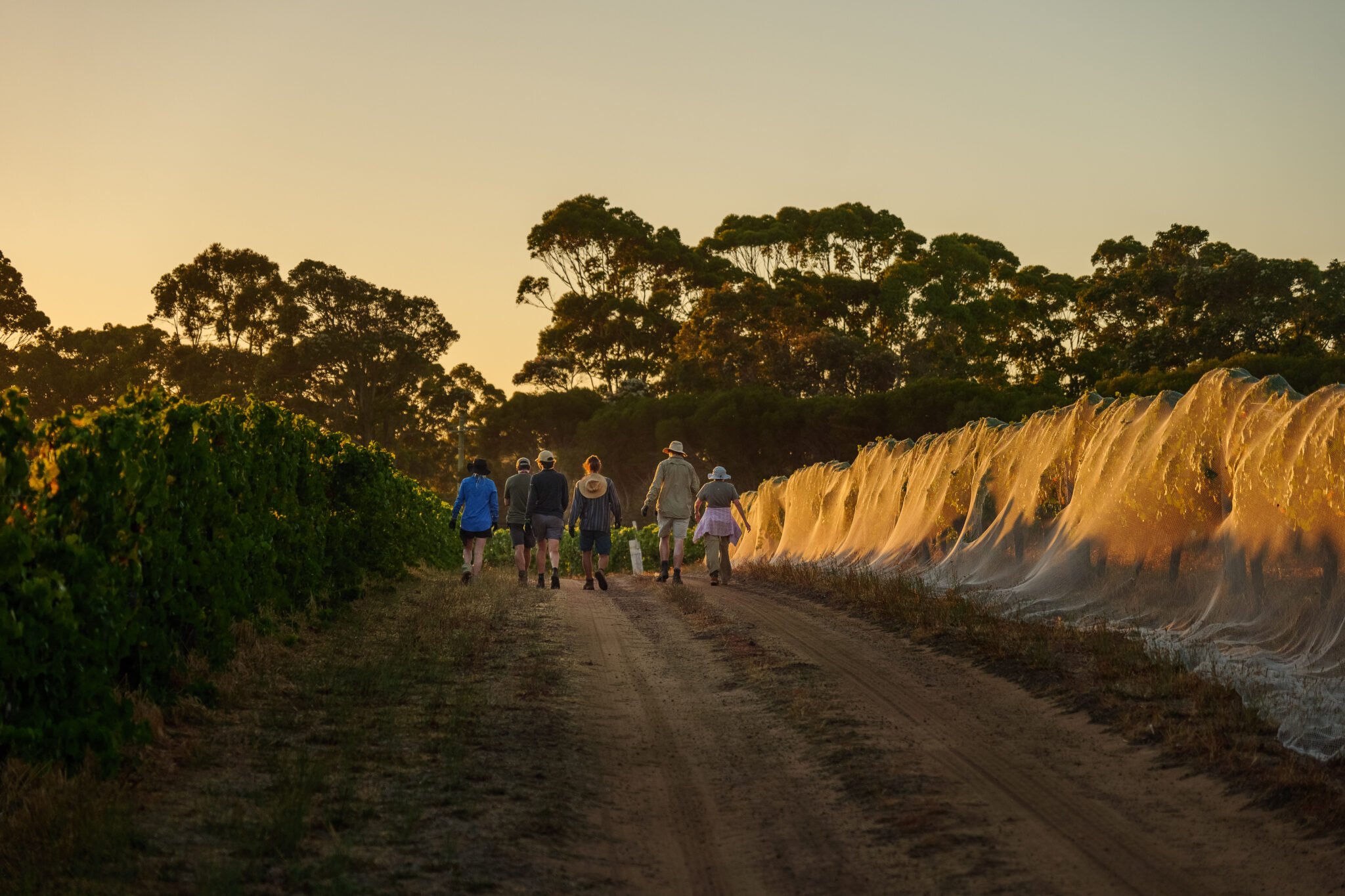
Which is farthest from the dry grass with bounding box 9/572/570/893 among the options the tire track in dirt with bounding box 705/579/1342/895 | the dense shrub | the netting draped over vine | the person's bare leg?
the person's bare leg

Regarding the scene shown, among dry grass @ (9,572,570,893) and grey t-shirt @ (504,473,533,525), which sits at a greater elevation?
grey t-shirt @ (504,473,533,525)

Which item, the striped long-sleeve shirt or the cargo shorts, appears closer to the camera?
the striped long-sleeve shirt

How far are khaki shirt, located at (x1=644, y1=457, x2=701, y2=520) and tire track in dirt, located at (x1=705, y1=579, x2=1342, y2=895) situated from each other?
33.9ft

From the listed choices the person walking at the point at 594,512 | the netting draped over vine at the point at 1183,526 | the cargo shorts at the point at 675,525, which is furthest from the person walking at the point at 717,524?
the netting draped over vine at the point at 1183,526

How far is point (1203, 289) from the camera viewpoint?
44.4 metres

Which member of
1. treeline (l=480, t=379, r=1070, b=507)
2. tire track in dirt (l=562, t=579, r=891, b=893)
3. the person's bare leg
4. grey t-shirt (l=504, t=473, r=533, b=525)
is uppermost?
treeline (l=480, t=379, r=1070, b=507)

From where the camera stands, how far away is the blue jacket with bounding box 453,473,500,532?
17891 millimetres

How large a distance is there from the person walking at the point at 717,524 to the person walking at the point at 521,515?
2637 mm

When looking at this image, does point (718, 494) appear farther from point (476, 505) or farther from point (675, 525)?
point (476, 505)

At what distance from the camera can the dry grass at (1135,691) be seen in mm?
5766

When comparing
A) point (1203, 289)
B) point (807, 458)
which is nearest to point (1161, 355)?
point (1203, 289)

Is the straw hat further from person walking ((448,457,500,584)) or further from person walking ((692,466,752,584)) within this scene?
person walking ((692,466,752,584))

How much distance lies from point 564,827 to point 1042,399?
145 feet

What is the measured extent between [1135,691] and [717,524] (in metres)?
11.8
